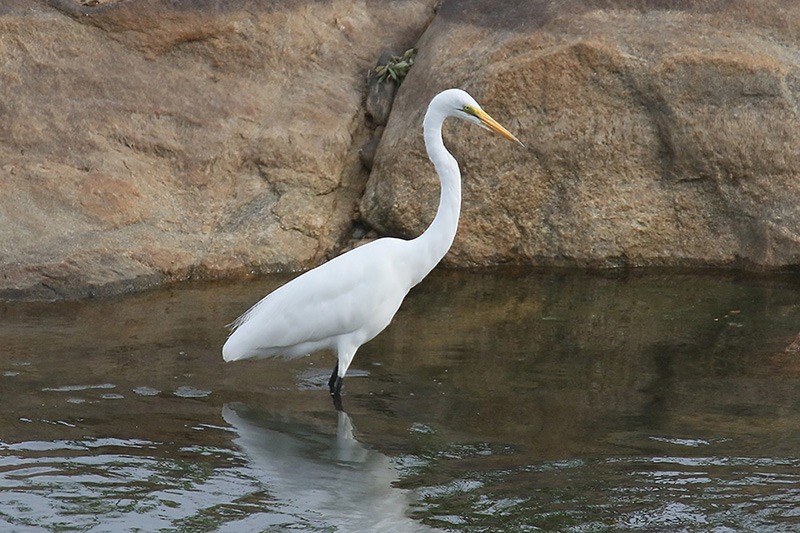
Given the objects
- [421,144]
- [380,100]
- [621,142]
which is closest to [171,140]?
[380,100]

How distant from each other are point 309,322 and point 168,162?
9.33 feet

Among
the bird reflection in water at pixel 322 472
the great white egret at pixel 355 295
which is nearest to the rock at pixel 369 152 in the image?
the great white egret at pixel 355 295

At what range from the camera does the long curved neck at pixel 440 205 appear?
205 inches

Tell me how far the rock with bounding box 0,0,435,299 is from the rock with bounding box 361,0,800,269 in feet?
2.07

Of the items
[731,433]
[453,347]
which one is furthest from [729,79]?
[731,433]

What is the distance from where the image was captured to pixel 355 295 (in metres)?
5.31

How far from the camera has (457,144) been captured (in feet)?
24.9

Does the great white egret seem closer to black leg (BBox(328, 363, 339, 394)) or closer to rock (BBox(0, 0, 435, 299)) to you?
black leg (BBox(328, 363, 339, 394))

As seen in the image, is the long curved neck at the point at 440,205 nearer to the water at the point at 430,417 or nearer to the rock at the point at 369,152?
the water at the point at 430,417

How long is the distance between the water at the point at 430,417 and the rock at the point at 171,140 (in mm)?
465

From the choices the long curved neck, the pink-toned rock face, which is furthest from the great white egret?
the pink-toned rock face

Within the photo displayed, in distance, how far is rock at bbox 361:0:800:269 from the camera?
735cm

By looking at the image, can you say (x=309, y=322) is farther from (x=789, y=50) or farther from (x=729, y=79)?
(x=789, y=50)

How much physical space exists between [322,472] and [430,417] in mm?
756
